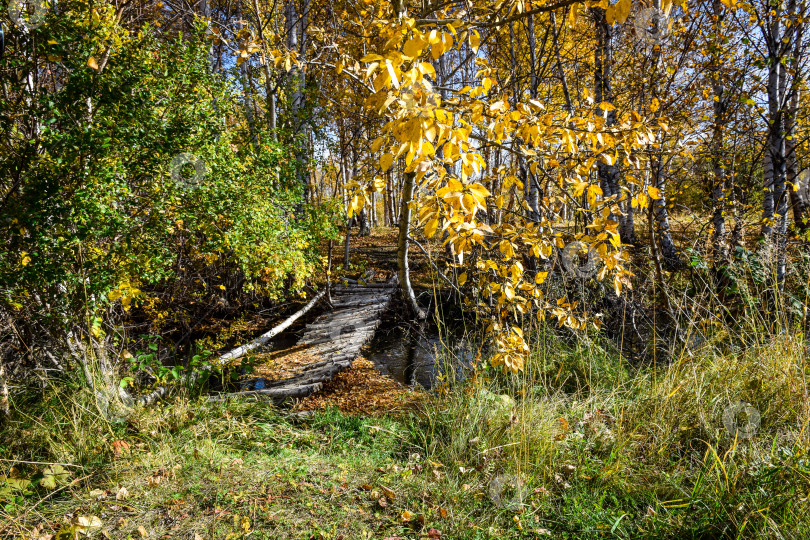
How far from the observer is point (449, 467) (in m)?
2.57

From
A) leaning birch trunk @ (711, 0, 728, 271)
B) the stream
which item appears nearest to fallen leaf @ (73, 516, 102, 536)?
the stream

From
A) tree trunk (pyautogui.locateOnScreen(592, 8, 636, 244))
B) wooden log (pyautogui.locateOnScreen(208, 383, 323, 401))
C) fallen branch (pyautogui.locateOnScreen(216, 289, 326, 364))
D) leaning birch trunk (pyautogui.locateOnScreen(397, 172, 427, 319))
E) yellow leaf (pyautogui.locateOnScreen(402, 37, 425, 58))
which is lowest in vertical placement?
wooden log (pyautogui.locateOnScreen(208, 383, 323, 401))

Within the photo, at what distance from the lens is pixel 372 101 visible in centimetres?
161

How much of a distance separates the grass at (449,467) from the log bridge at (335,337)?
95 centimetres

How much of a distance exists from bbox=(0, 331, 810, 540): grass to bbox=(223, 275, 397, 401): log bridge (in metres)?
0.95

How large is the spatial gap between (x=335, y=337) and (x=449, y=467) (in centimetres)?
367

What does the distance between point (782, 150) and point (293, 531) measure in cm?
654

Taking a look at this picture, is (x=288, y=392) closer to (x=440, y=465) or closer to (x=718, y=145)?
(x=440, y=465)

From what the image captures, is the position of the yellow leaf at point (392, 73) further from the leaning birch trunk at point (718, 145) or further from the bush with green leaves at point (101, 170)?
the leaning birch trunk at point (718, 145)

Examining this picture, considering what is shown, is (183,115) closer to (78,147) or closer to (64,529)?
(78,147)

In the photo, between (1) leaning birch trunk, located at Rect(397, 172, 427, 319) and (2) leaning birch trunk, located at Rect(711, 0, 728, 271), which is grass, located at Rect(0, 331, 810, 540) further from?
(2) leaning birch trunk, located at Rect(711, 0, 728, 271)

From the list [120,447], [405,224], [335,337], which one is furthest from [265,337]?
[405,224]

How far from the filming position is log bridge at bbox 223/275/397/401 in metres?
4.25

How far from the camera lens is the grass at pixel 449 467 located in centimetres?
199
